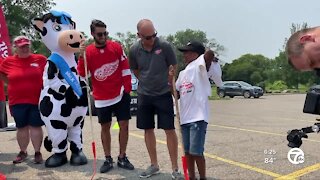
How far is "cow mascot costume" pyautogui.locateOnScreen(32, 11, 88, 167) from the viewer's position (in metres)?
5.20

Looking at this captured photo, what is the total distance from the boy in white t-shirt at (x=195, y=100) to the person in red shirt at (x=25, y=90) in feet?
7.91

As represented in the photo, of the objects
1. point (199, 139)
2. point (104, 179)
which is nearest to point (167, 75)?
point (199, 139)

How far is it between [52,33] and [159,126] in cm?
214

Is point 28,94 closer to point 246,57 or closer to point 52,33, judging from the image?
point 52,33

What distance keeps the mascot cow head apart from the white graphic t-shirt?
6.16 feet

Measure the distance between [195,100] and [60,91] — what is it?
6.92 ft

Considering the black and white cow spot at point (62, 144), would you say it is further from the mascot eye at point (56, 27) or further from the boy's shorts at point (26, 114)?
the mascot eye at point (56, 27)

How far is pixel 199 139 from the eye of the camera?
396 centimetres

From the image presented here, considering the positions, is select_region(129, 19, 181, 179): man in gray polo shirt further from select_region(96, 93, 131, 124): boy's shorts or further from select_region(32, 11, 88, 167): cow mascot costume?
select_region(32, 11, 88, 167): cow mascot costume

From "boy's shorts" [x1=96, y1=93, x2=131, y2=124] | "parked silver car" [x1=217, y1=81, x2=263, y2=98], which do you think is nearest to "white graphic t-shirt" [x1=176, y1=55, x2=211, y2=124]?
"boy's shorts" [x1=96, y1=93, x2=131, y2=124]

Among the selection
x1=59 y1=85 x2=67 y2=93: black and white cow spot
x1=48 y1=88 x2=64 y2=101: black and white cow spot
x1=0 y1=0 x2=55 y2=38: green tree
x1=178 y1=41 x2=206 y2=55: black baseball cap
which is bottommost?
x1=48 y1=88 x2=64 y2=101: black and white cow spot

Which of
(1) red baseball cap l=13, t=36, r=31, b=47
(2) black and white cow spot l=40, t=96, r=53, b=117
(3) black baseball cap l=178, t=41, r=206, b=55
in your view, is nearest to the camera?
(3) black baseball cap l=178, t=41, r=206, b=55

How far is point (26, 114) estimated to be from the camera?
18.1 feet

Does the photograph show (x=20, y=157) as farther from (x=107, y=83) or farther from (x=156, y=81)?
(x=156, y=81)
